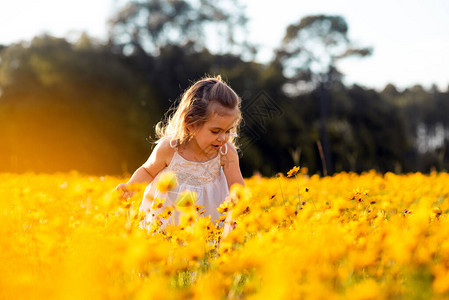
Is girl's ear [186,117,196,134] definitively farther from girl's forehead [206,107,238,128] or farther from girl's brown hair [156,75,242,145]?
girl's forehead [206,107,238,128]

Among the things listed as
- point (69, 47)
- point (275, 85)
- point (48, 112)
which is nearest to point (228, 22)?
point (275, 85)

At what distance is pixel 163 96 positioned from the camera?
66.9 ft

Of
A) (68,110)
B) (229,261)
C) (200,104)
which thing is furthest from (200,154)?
(68,110)

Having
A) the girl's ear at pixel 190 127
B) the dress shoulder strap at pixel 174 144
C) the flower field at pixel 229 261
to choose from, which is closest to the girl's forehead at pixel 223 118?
the girl's ear at pixel 190 127

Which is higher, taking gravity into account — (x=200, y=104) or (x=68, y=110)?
(x=68, y=110)

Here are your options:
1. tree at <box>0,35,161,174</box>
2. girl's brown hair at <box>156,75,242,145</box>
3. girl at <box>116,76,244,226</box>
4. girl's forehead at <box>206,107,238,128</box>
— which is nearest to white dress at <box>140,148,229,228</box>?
girl at <box>116,76,244,226</box>

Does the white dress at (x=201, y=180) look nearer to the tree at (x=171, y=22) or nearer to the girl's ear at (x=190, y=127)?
the girl's ear at (x=190, y=127)

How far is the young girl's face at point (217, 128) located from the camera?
3.49m

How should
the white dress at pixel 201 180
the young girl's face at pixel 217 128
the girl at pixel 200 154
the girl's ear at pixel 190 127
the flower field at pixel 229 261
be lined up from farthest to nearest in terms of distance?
1. the white dress at pixel 201 180
2. the girl's ear at pixel 190 127
3. the girl at pixel 200 154
4. the young girl's face at pixel 217 128
5. the flower field at pixel 229 261

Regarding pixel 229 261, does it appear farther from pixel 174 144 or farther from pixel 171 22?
pixel 171 22

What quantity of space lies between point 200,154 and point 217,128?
628 millimetres

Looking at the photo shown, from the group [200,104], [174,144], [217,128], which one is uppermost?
[200,104]

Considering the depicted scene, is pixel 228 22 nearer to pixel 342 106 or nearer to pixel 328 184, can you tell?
pixel 342 106

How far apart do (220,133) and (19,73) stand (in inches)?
629
